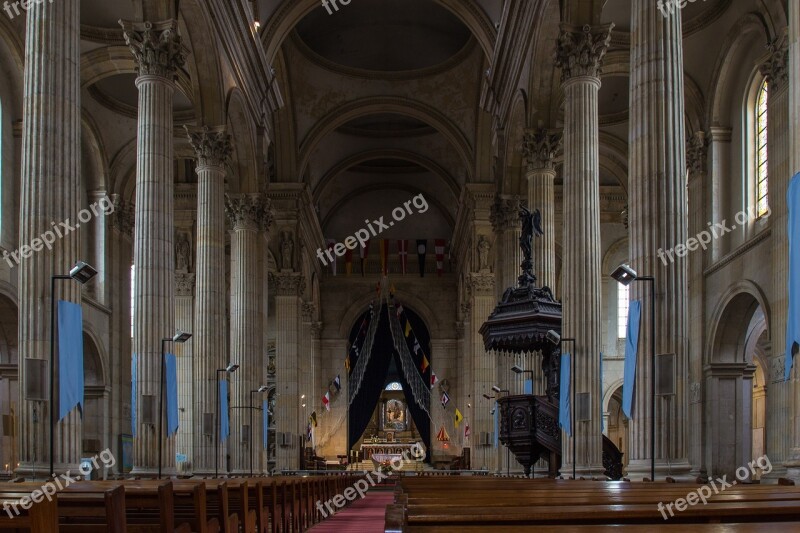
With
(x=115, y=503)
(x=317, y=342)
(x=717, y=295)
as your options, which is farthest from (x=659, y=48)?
(x=317, y=342)

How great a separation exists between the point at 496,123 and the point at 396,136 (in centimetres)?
1507

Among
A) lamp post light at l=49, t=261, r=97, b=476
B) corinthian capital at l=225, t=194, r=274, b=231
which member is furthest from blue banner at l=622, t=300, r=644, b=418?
corinthian capital at l=225, t=194, r=274, b=231

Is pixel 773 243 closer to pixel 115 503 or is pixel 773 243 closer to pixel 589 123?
pixel 589 123

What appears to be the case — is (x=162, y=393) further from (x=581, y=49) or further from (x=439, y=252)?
(x=439, y=252)

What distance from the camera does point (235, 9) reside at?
2264cm

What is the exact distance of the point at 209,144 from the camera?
73.0 feet

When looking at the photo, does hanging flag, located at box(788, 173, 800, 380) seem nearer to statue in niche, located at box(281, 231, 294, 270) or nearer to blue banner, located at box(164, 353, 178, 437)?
blue banner, located at box(164, 353, 178, 437)

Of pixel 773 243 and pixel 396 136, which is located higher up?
pixel 396 136

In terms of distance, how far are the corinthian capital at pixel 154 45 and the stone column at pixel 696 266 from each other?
45.7 feet

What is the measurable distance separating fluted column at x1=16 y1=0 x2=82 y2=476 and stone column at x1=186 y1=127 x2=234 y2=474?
9400 mm

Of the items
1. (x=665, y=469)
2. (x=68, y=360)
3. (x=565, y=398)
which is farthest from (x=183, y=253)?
(x=665, y=469)

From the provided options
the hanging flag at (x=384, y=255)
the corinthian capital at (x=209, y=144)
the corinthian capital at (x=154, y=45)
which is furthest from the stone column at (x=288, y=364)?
the corinthian capital at (x=154, y=45)

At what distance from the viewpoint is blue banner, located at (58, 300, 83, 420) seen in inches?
447

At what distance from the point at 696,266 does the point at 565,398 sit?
9.02 metres
